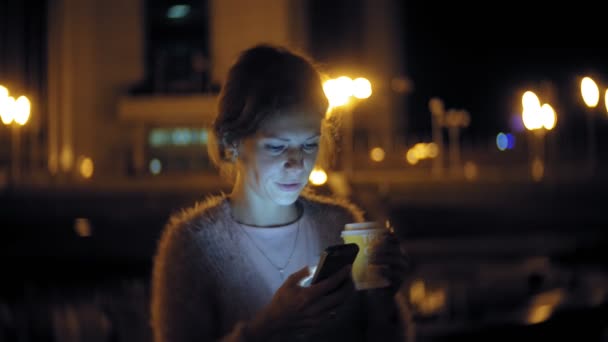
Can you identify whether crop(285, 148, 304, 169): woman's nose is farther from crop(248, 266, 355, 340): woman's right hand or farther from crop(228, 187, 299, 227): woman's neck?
crop(248, 266, 355, 340): woman's right hand

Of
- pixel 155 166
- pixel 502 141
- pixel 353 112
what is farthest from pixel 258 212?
pixel 502 141

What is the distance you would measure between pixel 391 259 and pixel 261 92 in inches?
20.9

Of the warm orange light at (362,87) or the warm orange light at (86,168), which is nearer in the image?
the warm orange light at (362,87)

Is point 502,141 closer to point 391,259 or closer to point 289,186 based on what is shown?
point 391,259

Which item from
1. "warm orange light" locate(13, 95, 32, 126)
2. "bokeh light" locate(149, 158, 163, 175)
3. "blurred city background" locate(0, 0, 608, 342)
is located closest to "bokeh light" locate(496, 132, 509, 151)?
"blurred city background" locate(0, 0, 608, 342)

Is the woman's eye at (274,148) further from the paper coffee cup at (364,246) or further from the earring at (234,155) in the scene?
the paper coffee cup at (364,246)

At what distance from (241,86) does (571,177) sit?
118 ft

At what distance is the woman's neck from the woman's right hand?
0.79ft

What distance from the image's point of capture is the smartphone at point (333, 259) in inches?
64.4

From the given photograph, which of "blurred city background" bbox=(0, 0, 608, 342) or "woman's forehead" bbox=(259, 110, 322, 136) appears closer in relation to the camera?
"woman's forehead" bbox=(259, 110, 322, 136)

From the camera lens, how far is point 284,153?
181 centimetres

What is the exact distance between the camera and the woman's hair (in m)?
1.81

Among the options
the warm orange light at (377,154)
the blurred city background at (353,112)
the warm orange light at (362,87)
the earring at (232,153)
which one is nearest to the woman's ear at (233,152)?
the earring at (232,153)

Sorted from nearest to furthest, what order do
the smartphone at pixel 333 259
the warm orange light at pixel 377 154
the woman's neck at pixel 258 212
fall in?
the smartphone at pixel 333 259, the woman's neck at pixel 258 212, the warm orange light at pixel 377 154
